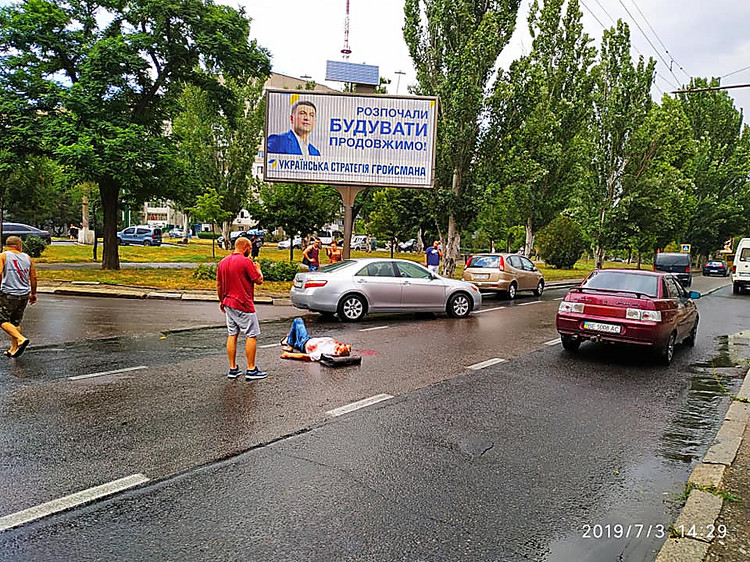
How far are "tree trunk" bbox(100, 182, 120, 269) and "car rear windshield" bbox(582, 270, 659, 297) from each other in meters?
19.1

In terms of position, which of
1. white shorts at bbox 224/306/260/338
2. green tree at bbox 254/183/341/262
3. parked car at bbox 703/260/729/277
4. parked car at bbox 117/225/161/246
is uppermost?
green tree at bbox 254/183/341/262

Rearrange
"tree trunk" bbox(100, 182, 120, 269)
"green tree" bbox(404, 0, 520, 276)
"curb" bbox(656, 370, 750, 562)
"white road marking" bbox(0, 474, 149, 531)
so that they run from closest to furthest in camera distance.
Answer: "curb" bbox(656, 370, 750, 562) → "white road marking" bbox(0, 474, 149, 531) → "tree trunk" bbox(100, 182, 120, 269) → "green tree" bbox(404, 0, 520, 276)

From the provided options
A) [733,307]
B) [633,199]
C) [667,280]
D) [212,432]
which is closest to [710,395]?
[667,280]

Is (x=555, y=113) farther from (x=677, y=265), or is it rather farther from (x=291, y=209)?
(x=291, y=209)

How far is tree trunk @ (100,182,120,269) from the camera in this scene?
23.5 m

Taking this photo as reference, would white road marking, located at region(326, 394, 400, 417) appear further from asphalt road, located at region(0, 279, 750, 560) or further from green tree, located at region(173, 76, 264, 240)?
green tree, located at region(173, 76, 264, 240)

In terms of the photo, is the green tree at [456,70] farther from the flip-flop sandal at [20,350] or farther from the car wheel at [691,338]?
the flip-flop sandal at [20,350]

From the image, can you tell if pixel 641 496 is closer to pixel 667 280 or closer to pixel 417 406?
pixel 417 406

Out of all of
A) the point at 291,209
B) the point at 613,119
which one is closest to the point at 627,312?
the point at 291,209

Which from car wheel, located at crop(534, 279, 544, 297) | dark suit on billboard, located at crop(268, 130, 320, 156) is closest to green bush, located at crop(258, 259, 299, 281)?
dark suit on billboard, located at crop(268, 130, 320, 156)

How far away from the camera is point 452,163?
2706 cm

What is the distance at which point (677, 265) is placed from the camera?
32.0 meters

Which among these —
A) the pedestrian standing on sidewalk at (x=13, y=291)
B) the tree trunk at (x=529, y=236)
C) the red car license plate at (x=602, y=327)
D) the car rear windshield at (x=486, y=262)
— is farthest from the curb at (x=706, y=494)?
the tree trunk at (x=529, y=236)

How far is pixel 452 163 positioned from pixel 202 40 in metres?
11.5
